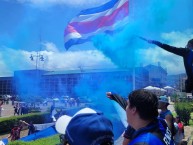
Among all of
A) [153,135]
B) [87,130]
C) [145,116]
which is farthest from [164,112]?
[87,130]

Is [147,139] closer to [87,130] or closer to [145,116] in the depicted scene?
[145,116]

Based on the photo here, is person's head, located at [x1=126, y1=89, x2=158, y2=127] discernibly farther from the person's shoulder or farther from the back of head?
the back of head

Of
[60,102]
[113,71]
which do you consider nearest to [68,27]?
[113,71]

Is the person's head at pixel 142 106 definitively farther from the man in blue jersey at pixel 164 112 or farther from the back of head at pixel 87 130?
the man in blue jersey at pixel 164 112

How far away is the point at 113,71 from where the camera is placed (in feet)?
65.2

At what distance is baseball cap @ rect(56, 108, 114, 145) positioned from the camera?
185cm

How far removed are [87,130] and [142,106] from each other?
0.50 m

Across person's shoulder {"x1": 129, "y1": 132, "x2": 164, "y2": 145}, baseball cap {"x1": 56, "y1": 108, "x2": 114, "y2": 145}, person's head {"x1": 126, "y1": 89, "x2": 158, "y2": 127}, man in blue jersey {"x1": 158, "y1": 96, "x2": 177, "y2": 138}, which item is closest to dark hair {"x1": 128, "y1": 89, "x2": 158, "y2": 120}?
person's head {"x1": 126, "y1": 89, "x2": 158, "y2": 127}

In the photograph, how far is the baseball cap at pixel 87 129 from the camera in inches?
72.9

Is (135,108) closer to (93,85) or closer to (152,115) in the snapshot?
(152,115)

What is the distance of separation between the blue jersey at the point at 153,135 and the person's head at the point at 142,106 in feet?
0.21

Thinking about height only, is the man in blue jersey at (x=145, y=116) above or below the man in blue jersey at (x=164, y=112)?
above

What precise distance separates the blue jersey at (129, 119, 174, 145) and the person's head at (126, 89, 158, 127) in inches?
2.5

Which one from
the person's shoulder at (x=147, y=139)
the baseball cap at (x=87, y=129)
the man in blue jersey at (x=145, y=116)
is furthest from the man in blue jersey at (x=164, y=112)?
the baseball cap at (x=87, y=129)
